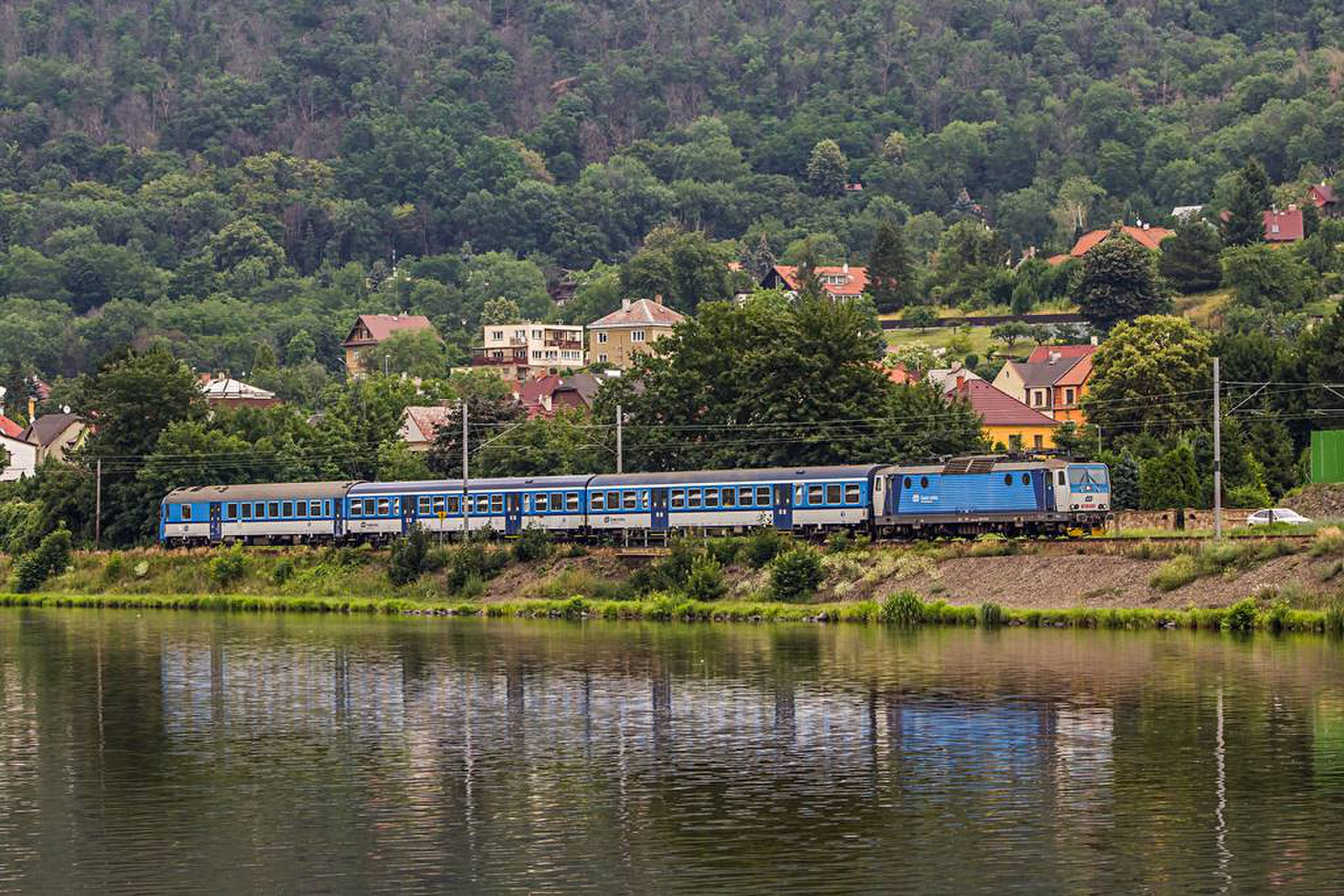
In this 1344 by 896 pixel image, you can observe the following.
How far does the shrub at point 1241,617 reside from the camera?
222 feet

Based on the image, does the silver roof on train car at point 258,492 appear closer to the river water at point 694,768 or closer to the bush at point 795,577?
the bush at point 795,577

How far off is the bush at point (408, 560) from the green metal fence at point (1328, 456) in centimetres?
3846

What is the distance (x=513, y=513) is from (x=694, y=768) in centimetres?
5231

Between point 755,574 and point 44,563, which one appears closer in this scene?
point 755,574

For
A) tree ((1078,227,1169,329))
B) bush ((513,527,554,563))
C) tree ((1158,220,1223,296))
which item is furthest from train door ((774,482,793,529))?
tree ((1158,220,1223,296))

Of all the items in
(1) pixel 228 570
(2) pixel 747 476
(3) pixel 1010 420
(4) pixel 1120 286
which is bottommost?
(1) pixel 228 570

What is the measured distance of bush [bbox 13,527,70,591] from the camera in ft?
356

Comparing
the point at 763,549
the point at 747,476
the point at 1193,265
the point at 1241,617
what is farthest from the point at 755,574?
the point at 1193,265

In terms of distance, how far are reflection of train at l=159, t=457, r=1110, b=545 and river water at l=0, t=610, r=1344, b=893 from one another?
1383 cm

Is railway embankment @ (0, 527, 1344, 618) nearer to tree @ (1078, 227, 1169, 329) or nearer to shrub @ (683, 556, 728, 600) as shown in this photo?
shrub @ (683, 556, 728, 600)

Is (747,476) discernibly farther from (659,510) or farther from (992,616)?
(992,616)

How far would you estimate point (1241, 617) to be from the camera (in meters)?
67.8

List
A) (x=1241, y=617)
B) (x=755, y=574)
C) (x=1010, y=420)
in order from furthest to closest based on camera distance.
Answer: (x=1010, y=420)
(x=755, y=574)
(x=1241, y=617)

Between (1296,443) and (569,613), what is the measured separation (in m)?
42.6
